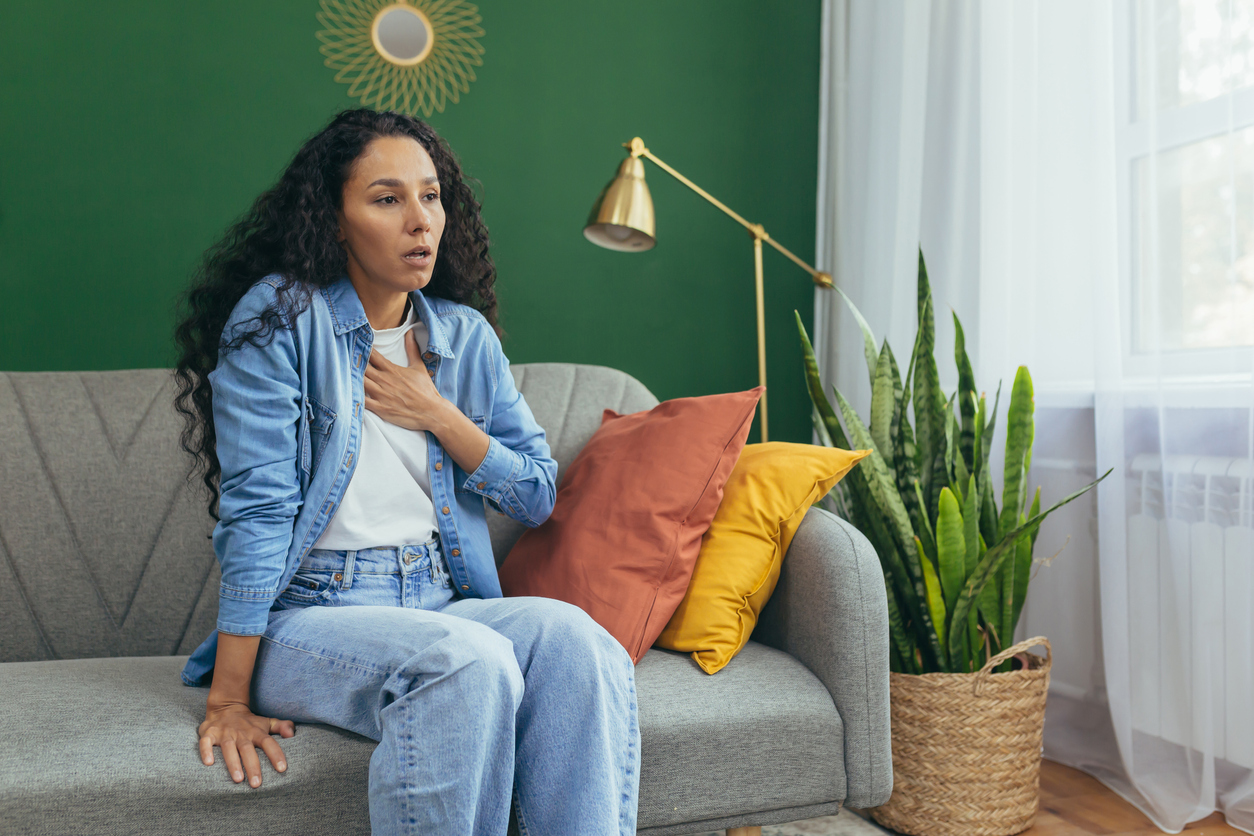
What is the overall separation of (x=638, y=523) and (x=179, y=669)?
74 cm

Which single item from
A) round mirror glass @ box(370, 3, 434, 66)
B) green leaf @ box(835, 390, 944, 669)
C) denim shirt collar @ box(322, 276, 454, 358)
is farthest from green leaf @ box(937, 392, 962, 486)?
round mirror glass @ box(370, 3, 434, 66)

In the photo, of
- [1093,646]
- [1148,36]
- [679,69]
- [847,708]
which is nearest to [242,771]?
[847,708]

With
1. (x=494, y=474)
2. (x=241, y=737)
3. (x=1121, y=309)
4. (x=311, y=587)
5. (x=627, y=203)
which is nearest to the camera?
(x=241, y=737)

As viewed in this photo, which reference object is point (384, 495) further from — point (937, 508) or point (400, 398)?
point (937, 508)

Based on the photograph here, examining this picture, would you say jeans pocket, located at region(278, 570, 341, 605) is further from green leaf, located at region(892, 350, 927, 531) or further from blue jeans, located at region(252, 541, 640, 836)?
green leaf, located at region(892, 350, 927, 531)

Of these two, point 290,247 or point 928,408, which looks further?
point 928,408

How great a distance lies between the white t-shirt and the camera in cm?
118

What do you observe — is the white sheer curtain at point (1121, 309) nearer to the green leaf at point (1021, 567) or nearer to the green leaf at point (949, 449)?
the green leaf at point (1021, 567)

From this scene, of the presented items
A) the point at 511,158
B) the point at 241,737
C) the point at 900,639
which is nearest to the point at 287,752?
the point at 241,737

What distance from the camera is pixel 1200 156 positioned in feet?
5.16

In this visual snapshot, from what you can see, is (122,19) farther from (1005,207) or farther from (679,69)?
(1005,207)

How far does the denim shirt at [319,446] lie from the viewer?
3.59 ft

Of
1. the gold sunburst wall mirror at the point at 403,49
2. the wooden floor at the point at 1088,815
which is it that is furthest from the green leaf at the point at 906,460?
the gold sunburst wall mirror at the point at 403,49

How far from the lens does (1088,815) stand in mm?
1634
